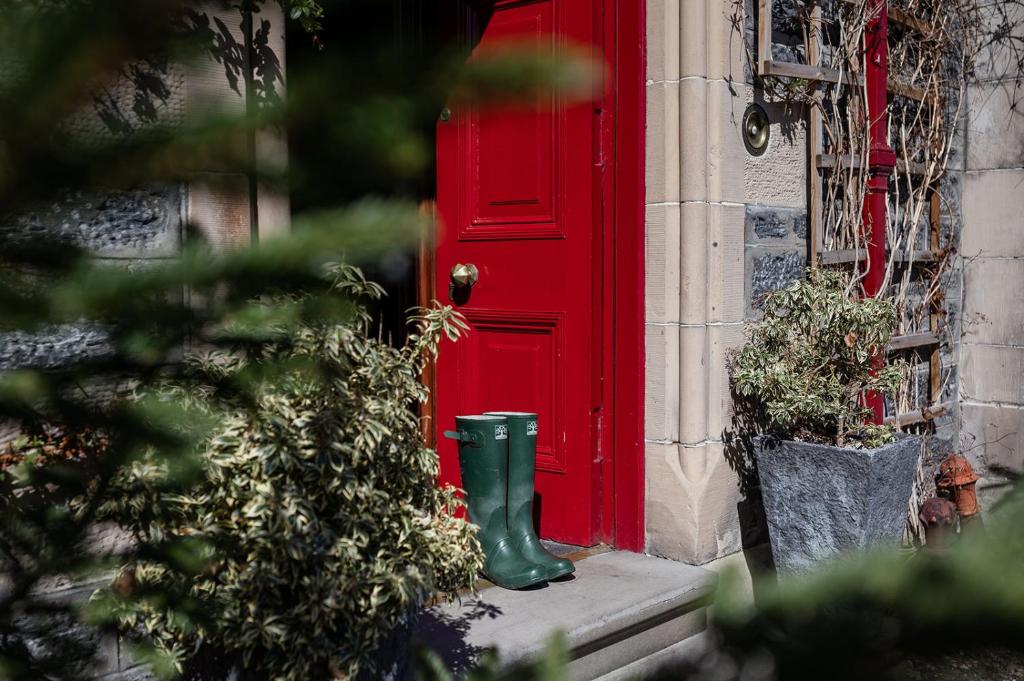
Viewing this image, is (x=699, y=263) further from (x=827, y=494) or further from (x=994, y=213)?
(x=994, y=213)

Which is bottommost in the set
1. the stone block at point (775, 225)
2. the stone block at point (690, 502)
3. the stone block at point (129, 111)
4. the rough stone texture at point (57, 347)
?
the stone block at point (690, 502)

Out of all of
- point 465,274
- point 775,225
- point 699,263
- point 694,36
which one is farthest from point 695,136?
point 465,274

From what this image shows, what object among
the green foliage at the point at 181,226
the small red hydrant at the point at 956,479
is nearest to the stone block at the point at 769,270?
the small red hydrant at the point at 956,479

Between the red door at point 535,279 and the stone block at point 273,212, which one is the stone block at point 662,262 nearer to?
the red door at point 535,279

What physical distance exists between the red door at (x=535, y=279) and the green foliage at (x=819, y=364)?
64 centimetres

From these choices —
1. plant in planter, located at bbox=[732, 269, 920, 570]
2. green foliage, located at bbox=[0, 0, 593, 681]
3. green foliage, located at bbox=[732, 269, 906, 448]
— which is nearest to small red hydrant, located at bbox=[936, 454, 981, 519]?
plant in planter, located at bbox=[732, 269, 920, 570]

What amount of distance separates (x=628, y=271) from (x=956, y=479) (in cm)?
232

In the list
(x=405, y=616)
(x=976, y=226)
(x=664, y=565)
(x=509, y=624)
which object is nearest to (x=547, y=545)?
(x=664, y=565)

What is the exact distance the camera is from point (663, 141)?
3.65 m

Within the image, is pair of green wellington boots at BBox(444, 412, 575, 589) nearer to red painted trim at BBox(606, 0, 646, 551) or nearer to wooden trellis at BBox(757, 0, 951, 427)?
red painted trim at BBox(606, 0, 646, 551)

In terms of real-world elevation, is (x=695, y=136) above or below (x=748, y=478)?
above

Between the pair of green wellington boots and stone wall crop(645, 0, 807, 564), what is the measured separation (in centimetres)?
51

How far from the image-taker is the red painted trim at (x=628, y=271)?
370cm

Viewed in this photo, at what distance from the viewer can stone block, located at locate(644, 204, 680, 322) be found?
365cm
